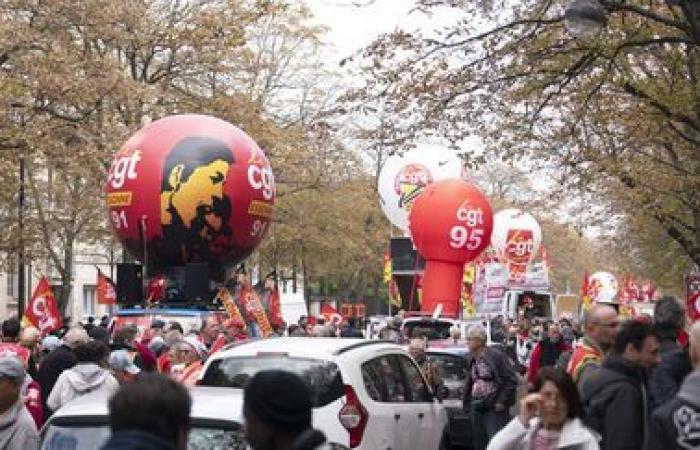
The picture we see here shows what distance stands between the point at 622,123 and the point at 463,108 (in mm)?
6238

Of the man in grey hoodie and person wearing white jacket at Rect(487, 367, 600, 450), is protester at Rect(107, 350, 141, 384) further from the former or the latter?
person wearing white jacket at Rect(487, 367, 600, 450)

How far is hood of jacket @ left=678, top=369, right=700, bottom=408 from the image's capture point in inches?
206

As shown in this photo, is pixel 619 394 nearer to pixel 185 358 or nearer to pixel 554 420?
pixel 554 420

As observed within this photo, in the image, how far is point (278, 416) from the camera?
4094 millimetres

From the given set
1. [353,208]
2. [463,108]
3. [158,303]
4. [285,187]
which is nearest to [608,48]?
[463,108]

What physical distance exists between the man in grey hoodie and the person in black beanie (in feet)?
9.20

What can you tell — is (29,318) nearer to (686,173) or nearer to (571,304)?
(686,173)

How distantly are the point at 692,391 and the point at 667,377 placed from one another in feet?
5.85

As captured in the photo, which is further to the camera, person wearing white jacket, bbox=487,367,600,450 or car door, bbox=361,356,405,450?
car door, bbox=361,356,405,450

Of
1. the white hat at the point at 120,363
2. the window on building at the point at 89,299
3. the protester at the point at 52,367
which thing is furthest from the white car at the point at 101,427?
the window on building at the point at 89,299

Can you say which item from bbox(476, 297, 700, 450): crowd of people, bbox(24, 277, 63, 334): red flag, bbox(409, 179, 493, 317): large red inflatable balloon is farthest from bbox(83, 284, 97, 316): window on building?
bbox(476, 297, 700, 450): crowd of people

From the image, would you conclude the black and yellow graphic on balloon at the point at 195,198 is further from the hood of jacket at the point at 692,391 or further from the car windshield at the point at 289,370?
the hood of jacket at the point at 692,391

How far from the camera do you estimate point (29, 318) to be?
61.5ft

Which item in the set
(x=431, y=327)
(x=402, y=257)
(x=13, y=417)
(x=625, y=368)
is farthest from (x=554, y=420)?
(x=402, y=257)
